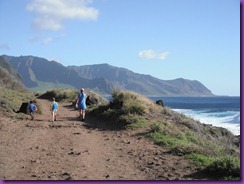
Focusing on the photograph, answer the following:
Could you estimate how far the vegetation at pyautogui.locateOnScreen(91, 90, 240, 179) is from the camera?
791 centimetres

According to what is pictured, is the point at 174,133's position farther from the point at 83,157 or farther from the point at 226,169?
the point at 226,169

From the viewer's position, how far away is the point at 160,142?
1156 centimetres

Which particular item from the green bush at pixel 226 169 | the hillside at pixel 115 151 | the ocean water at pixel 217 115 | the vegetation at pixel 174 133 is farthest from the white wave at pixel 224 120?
the green bush at pixel 226 169

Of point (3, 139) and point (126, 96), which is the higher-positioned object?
point (126, 96)

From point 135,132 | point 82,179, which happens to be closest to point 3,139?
point 135,132

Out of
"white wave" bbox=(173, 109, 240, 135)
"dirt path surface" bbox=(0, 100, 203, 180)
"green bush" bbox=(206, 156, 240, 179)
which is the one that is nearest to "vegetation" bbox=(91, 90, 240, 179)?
"green bush" bbox=(206, 156, 240, 179)

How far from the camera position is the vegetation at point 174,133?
26.0ft

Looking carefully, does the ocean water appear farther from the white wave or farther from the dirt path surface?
the dirt path surface

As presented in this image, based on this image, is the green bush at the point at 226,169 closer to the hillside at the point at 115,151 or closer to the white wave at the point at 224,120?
the hillside at the point at 115,151

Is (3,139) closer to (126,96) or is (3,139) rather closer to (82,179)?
(82,179)

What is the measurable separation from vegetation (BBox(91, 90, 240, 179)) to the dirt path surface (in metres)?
0.44

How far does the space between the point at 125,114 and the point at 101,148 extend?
5.65m

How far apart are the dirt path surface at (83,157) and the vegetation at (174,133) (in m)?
0.44

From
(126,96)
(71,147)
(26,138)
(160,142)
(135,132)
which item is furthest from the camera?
(126,96)
